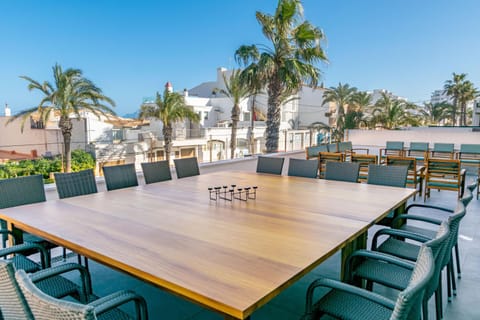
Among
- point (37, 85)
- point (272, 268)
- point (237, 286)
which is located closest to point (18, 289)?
point (237, 286)

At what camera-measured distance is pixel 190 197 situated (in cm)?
298

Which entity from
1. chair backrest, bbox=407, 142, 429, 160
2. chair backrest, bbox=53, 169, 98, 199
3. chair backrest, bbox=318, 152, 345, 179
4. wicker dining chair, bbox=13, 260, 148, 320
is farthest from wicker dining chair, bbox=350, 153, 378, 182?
wicker dining chair, bbox=13, 260, 148, 320

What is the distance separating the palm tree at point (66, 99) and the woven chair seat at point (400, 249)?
10.2 m

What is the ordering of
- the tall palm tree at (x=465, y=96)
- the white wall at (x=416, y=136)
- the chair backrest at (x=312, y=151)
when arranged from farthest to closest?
the tall palm tree at (x=465, y=96)
the white wall at (x=416, y=136)
the chair backrest at (x=312, y=151)

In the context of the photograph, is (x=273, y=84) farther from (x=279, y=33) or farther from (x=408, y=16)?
(x=408, y=16)

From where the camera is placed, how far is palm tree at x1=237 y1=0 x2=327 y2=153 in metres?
7.62

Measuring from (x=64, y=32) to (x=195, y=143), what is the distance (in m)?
8.86

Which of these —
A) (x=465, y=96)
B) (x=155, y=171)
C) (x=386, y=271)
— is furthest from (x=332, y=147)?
(x=465, y=96)

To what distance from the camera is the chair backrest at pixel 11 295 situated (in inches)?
45.6

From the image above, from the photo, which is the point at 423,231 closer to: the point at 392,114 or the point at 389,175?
the point at 389,175

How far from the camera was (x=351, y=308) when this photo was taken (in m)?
1.72

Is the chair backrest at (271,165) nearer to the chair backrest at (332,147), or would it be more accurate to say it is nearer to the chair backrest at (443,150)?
the chair backrest at (332,147)

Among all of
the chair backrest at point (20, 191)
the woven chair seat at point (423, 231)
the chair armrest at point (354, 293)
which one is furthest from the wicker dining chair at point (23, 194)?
the woven chair seat at point (423, 231)

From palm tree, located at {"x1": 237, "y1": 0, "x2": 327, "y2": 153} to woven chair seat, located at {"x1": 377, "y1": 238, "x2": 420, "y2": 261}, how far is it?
18.7ft
